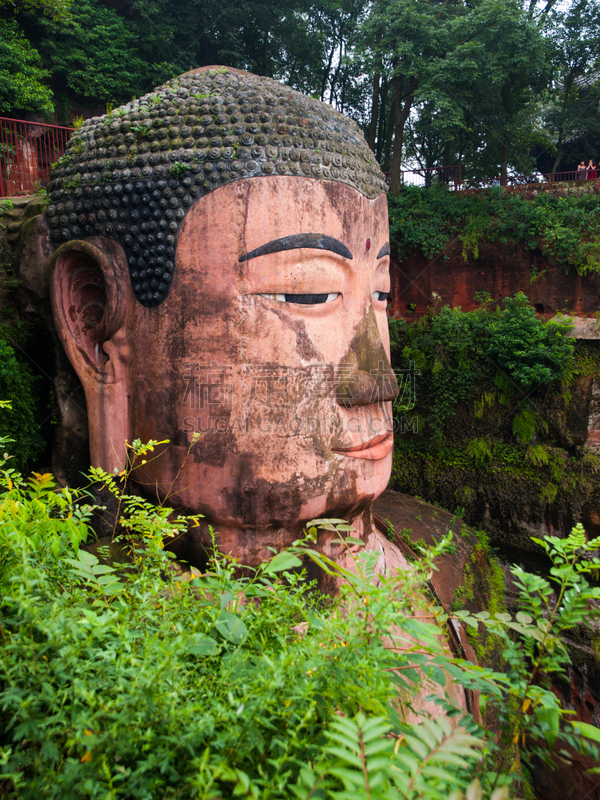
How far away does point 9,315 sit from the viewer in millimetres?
3490

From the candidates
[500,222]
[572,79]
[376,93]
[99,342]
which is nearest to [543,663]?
[99,342]

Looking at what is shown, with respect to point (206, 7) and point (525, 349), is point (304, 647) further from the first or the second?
point (206, 7)

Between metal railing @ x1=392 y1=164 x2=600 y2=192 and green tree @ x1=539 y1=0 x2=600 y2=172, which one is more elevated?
green tree @ x1=539 y1=0 x2=600 y2=172

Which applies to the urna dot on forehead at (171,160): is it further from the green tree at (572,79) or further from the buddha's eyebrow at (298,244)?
the green tree at (572,79)

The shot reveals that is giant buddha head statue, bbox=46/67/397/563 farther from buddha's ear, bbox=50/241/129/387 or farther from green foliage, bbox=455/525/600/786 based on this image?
green foliage, bbox=455/525/600/786

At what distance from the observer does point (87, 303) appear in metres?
3.16

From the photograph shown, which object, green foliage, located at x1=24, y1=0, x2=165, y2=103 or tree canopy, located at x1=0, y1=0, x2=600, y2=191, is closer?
tree canopy, located at x1=0, y1=0, x2=600, y2=191

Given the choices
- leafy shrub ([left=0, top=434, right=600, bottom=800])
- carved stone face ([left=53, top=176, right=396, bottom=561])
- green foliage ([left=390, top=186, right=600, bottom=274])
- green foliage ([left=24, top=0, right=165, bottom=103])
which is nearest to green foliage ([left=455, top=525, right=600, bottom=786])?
leafy shrub ([left=0, top=434, right=600, bottom=800])

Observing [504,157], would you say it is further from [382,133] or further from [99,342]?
[99,342]

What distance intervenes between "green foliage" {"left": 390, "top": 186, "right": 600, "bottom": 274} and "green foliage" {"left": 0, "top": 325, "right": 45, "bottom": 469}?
11726mm

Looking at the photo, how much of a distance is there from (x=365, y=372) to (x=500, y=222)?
1194 centimetres

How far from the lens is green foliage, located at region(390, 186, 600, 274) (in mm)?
12141

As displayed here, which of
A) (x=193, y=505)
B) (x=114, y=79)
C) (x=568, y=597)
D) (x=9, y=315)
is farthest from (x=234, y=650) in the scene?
(x=114, y=79)

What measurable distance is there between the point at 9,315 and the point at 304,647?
3192 mm
